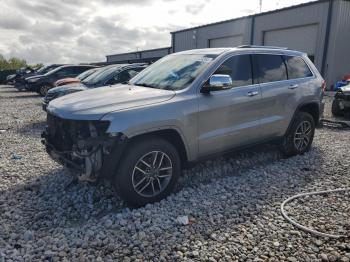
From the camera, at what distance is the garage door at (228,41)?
83.3ft

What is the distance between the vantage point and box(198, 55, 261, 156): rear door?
4195 millimetres

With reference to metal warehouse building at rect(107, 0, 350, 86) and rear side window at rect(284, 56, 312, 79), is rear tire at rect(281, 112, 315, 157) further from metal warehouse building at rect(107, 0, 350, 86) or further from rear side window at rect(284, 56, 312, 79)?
metal warehouse building at rect(107, 0, 350, 86)

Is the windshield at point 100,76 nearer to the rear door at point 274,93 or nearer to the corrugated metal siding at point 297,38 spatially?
the rear door at point 274,93

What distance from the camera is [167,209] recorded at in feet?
12.4

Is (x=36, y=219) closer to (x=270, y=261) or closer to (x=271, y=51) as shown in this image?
(x=270, y=261)

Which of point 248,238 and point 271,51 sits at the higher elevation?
point 271,51

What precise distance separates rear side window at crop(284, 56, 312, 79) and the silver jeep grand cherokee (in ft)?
0.10

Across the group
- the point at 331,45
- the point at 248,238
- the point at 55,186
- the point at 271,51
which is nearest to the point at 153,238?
the point at 248,238

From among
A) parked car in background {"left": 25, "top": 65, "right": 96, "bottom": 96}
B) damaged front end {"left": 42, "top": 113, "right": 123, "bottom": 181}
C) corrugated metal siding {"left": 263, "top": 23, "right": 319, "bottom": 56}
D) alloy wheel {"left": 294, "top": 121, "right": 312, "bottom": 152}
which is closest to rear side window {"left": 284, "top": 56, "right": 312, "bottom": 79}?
alloy wheel {"left": 294, "top": 121, "right": 312, "bottom": 152}

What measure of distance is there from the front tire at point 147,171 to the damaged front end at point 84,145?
251 mm

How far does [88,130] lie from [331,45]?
62.5ft

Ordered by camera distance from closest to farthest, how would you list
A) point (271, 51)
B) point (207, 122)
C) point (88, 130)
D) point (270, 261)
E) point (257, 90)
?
point (270, 261)
point (88, 130)
point (207, 122)
point (257, 90)
point (271, 51)

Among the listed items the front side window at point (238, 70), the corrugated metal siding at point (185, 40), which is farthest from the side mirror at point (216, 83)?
the corrugated metal siding at point (185, 40)

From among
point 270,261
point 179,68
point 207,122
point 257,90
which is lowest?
point 270,261
